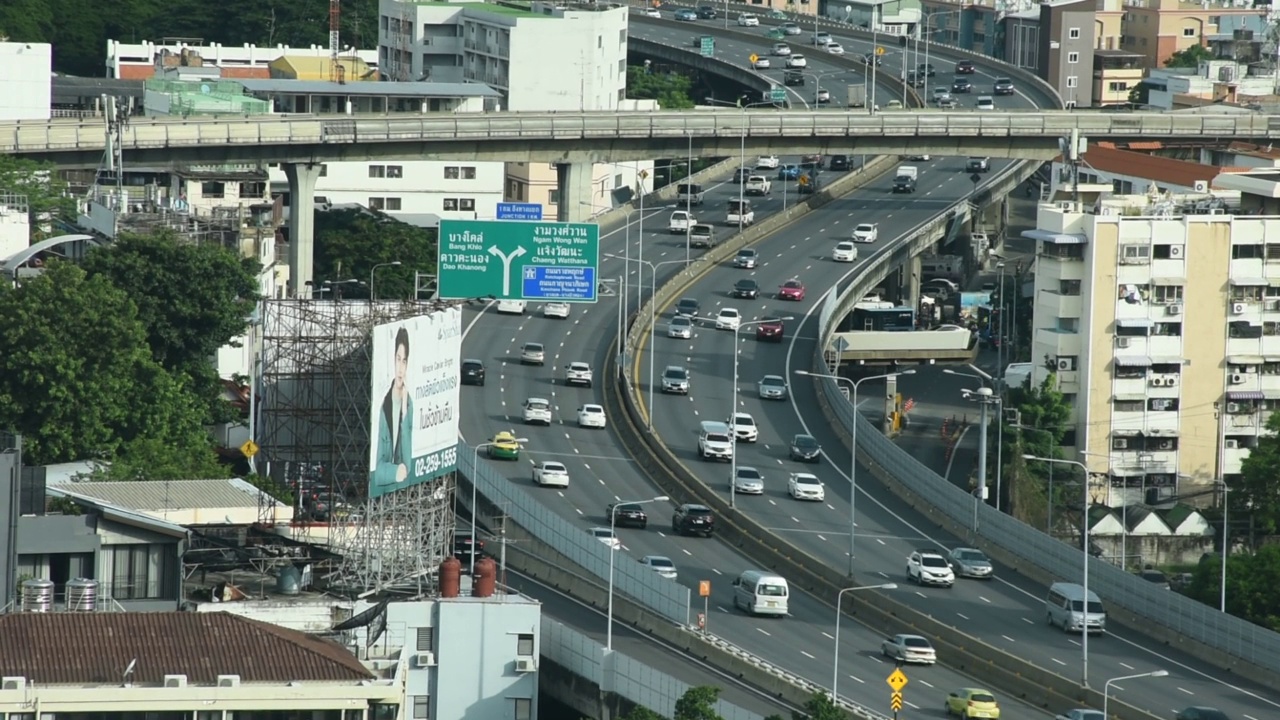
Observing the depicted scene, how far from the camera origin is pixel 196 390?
345ft

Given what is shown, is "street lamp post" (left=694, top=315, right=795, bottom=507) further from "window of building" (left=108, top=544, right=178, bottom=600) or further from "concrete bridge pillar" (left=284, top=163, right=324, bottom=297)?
"window of building" (left=108, top=544, right=178, bottom=600)

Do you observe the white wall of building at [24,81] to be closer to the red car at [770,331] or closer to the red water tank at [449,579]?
the red car at [770,331]

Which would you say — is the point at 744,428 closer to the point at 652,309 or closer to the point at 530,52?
the point at 652,309

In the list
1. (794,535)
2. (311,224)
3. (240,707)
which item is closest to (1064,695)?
(794,535)

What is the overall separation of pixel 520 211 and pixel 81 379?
75.2 feet

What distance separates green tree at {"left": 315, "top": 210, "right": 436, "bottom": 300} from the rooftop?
2855 cm

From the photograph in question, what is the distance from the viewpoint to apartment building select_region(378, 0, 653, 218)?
185 meters

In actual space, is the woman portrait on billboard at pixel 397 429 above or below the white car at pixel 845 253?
below

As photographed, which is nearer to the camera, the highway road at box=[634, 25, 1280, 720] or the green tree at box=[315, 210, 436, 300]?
the highway road at box=[634, 25, 1280, 720]

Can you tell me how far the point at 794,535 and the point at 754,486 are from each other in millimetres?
5642

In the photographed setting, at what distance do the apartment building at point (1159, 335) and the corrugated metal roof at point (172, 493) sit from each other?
163 feet

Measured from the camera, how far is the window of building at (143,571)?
72062 millimetres

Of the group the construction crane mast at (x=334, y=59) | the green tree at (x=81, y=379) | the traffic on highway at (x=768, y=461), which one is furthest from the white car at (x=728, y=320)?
the construction crane mast at (x=334, y=59)

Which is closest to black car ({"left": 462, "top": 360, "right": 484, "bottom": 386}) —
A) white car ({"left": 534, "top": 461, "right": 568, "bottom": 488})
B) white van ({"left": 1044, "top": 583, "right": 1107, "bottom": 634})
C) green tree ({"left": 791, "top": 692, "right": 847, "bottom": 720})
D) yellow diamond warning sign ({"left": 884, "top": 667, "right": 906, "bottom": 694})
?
white car ({"left": 534, "top": 461, "right": 568, "bottom": 488})
